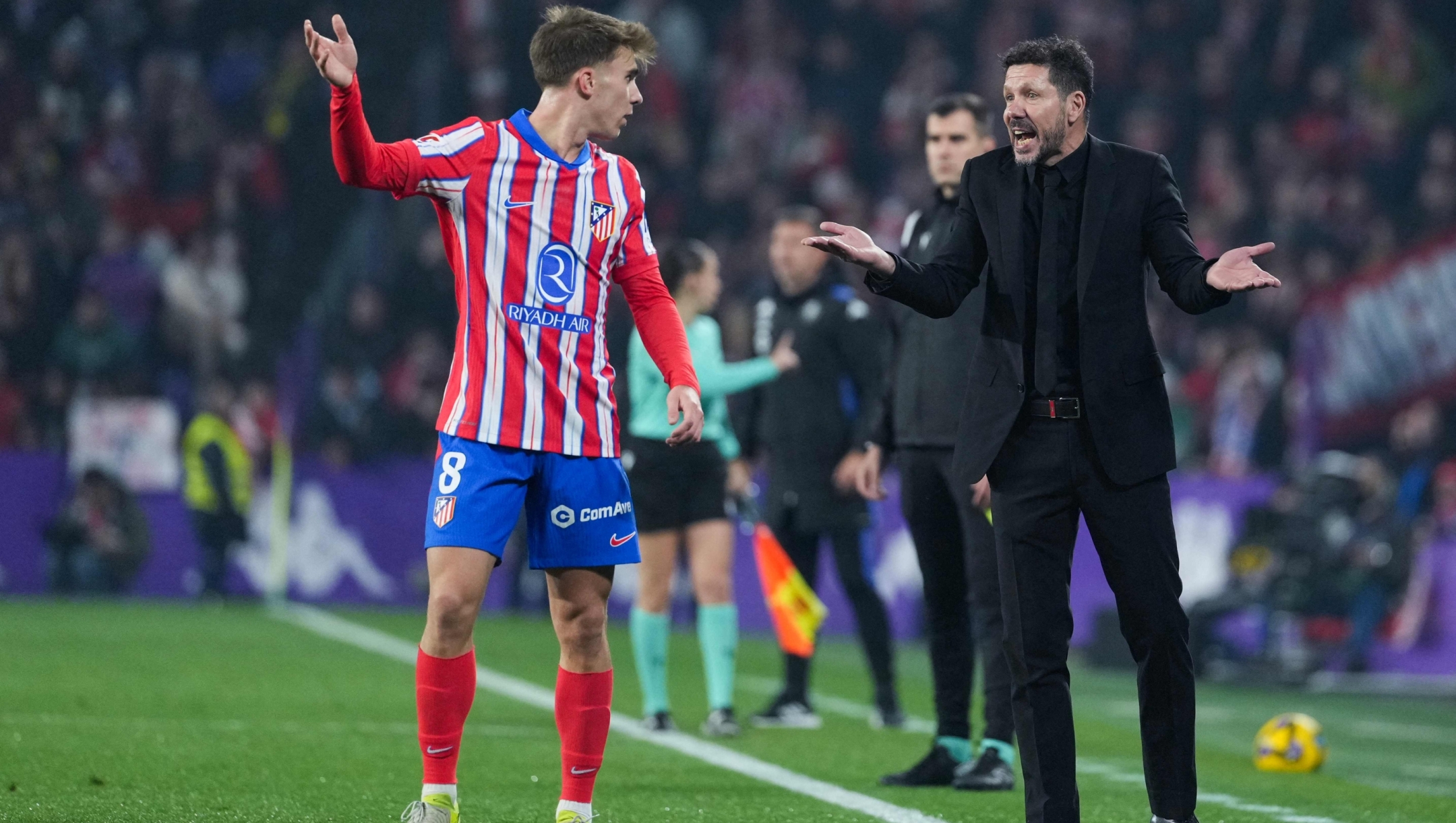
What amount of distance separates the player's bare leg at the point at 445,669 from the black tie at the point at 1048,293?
1396mm

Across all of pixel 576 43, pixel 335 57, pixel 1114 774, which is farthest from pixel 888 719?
A: pixel 335 57

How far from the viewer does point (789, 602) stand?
27.1 feet

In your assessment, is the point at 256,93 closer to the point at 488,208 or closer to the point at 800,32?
the point at 800,32

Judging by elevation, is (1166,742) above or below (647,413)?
below

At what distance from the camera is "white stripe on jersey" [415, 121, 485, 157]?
13.9 ft

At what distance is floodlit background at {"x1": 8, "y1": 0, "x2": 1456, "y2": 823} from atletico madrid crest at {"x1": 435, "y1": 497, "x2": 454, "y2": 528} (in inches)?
250

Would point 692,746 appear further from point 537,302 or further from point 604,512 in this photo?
point 537,302

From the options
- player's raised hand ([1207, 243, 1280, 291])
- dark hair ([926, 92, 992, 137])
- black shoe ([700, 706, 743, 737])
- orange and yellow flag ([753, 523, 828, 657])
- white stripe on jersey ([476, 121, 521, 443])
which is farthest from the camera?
orange and yellow flag ([753, 523, 828, 657])

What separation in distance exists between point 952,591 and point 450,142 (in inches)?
108

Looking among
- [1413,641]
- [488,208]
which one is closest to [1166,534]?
[488,208]

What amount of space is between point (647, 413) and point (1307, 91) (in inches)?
550

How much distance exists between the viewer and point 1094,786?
241 inches

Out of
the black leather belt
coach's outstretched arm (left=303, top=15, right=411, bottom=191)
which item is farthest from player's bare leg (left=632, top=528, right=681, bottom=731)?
coach's outstretched arm (left=303, top=15, right=411, bottom=191)

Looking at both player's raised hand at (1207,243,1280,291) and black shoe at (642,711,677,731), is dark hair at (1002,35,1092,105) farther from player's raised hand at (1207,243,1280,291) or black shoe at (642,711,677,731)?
black shoe at (642,711,677,731)
